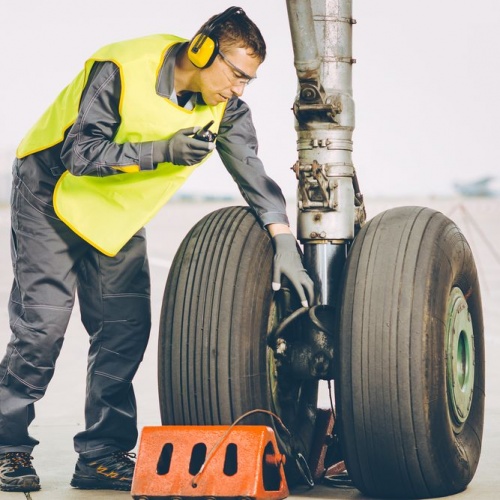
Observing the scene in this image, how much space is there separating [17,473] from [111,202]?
934 mm

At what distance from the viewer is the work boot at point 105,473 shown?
4.45 metres

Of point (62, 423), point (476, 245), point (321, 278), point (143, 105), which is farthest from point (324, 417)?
point (476, 245)

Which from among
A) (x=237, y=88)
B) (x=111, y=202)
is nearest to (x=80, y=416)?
(x=111, y=202)

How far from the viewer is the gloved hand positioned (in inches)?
168

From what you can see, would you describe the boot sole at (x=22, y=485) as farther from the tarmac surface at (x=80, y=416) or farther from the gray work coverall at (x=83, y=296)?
the gray work coverall at (x=83, y=296)

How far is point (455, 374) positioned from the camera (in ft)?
13.9

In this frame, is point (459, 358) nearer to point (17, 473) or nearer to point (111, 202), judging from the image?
point (111, 202)

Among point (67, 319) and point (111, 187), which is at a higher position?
point (111, 187)

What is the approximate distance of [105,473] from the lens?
4.47 m

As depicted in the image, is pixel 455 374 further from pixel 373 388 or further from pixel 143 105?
pixel 143 105

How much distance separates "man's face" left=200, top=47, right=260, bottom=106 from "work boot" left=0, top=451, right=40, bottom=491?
134 centimetres

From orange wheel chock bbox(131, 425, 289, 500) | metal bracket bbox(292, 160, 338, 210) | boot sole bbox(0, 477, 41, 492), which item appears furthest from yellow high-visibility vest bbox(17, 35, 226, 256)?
boot sole bbox(0, 477, 41, 492)

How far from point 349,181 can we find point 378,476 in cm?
100

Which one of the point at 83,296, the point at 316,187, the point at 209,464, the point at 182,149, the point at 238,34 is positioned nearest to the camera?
the point at 209,464
